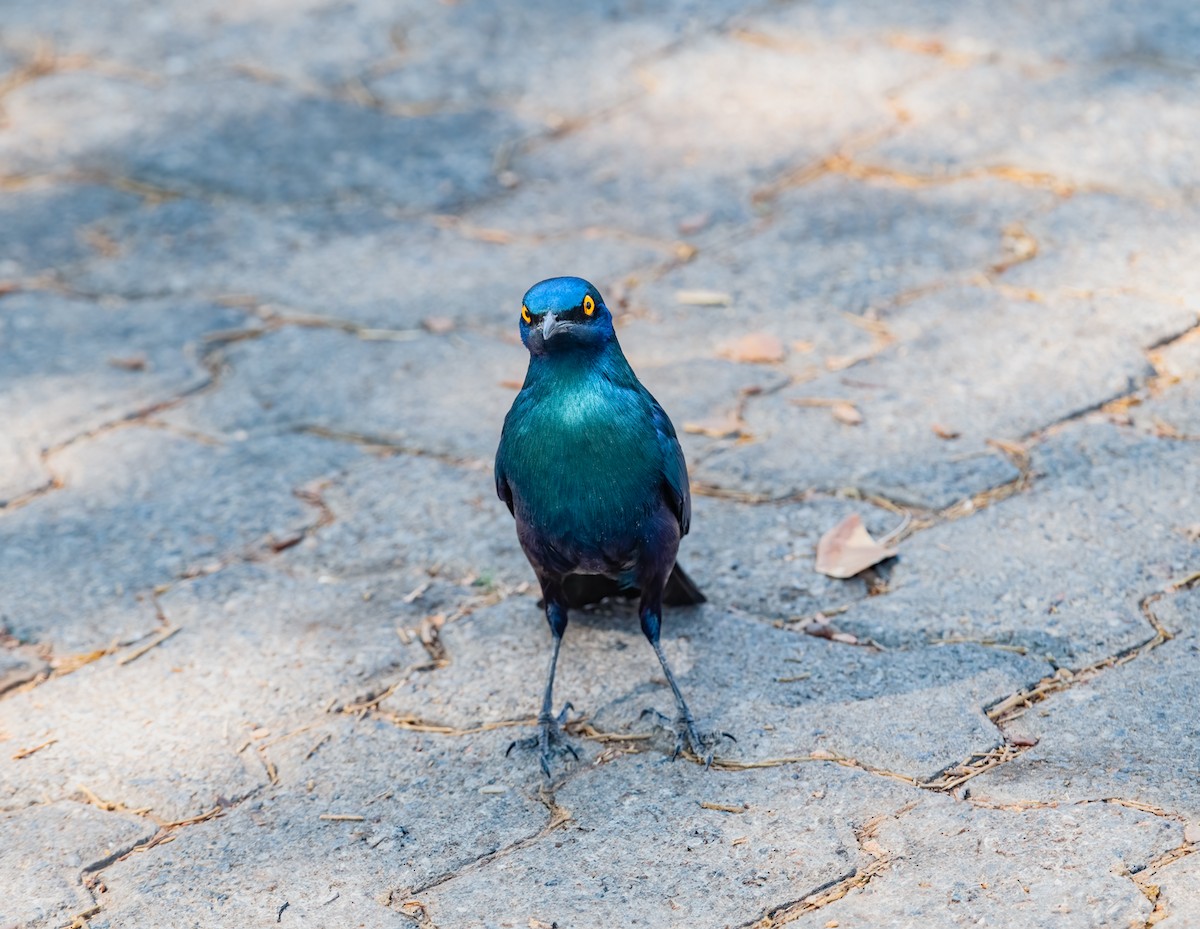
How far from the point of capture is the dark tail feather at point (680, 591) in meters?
3.46

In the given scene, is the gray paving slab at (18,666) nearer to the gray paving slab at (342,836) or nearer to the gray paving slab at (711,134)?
the gray paving slab at (342,836)

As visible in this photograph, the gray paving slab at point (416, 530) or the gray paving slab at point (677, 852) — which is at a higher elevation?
the gray paving slab at point (416, 530)

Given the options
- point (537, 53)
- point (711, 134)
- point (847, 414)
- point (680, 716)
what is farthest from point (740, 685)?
point (537, 53)

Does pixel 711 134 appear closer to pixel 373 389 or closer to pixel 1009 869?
pixel 373 389

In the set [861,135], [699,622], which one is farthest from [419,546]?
[861,135]

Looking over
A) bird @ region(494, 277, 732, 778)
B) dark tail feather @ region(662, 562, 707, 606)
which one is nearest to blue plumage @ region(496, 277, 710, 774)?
bird @ region(494, 277, 732, 778)

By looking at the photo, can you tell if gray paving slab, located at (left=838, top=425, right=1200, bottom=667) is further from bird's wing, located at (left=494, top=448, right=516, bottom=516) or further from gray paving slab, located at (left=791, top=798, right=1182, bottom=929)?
bird's wing, located at (left=494, top=448, right=516, bottom=516)

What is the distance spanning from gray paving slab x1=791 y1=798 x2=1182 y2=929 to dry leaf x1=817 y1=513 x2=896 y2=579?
0.93 meters

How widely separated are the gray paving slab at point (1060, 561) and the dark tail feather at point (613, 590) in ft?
1.25

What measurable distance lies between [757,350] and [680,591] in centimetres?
138

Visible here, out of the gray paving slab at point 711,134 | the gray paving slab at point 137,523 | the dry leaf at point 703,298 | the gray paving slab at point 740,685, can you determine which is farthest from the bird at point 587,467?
the gray paving slab at point 711,134

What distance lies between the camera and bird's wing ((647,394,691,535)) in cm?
314

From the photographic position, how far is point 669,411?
4398 mm

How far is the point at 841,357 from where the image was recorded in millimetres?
4594
